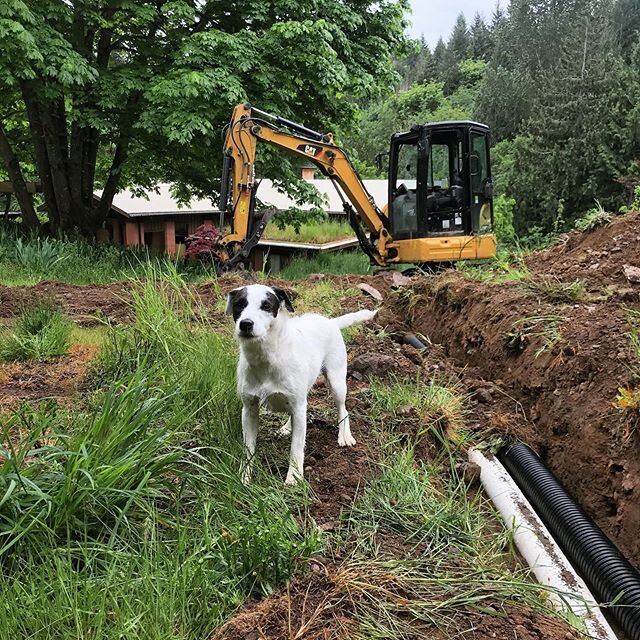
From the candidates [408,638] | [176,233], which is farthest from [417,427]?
[176,233]

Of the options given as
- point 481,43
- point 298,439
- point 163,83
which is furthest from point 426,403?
point 481,43

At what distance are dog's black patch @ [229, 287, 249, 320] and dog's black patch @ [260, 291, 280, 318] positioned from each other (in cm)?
9

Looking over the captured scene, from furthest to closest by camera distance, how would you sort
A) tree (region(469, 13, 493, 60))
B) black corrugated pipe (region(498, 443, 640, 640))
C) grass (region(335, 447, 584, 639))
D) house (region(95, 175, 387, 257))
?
tree (region(469, 13, 493, 60)), house (region(95, 175, 387, 257)), black corrugated pipe (region(498, 443, 640, 640)), grass (region(335, 447, 584, 639))

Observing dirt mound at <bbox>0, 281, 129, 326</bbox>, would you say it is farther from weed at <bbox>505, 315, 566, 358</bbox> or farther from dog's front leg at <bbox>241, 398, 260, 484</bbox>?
weed at <bbox>505, 315, 566, 358</bbox>

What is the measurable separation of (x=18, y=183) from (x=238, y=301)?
13.4 metres

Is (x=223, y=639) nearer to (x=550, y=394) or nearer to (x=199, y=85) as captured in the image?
(x=550, y=394)

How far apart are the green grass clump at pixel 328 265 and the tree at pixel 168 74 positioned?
291cm

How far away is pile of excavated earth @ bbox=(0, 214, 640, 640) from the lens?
7.50 feet

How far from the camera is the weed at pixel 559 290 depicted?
517 centimetres

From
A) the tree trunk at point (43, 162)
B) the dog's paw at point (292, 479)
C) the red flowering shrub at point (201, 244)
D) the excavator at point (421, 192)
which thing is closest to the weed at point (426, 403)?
the dog's paw at point (292, 479)

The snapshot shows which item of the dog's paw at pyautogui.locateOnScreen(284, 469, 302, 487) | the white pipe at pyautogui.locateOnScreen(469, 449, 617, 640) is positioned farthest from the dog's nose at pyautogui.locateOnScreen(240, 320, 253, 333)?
the white pipe at pyautogui.locateOnScreen(469, 449, 617, 640)

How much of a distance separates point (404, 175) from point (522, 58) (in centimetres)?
5663

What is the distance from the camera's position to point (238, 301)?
3072mm

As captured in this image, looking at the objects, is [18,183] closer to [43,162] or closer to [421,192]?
[43,162]
